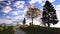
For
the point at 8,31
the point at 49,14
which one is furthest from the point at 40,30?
the point at 8,31

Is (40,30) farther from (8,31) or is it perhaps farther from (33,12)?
(8,31)

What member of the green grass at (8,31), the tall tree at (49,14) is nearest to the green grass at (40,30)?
the tall tree at (49,14)

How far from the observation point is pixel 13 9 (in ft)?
9.83

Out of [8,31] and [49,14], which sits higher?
[49,14]

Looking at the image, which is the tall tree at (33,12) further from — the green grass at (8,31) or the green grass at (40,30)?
the green grass at (8,31)

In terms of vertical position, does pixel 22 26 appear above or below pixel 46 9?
below

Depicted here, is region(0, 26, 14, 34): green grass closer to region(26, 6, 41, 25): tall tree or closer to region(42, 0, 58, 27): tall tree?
region(26, 6, 41, 25): tall tree

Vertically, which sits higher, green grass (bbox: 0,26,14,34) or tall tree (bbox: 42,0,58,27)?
tall tree (bbox: 42,0,58,27)

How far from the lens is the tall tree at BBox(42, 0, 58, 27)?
2.95 meters

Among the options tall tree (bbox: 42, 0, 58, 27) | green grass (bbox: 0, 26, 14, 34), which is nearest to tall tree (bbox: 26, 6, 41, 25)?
tall tree (bbox: 42, 0, 58, 27)

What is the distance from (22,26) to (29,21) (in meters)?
0.14

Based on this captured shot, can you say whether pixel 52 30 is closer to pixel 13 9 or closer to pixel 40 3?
pixel 40 3

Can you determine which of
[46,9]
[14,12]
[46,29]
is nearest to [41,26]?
[46,29]

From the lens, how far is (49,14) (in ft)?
9.75
